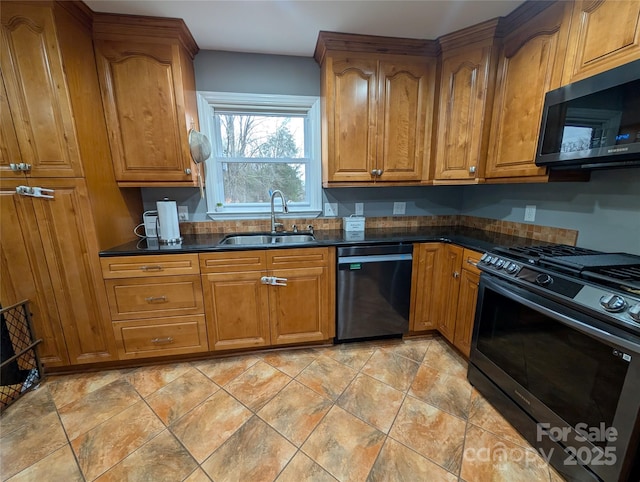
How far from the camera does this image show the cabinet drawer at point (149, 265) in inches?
67.0

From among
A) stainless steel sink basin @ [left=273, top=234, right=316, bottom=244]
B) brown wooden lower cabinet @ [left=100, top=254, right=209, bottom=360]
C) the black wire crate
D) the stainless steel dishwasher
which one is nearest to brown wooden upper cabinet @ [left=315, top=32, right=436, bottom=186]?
stainless steel sink basin @ [left=273, top=234, right=316, bottom=244]

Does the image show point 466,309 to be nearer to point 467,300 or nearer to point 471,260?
point 467,300

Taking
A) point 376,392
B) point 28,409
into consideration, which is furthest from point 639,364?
point 28,409

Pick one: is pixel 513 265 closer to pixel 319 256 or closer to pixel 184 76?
pixel 319 256

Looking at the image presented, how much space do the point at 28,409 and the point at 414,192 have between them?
321cm

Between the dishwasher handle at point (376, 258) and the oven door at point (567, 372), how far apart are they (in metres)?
0.55

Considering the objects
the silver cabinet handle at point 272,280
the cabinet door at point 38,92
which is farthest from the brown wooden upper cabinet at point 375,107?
the cabinet door at point 38,92

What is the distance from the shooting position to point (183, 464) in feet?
4.06

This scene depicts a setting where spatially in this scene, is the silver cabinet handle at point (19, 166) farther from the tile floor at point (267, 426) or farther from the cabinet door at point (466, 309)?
the cabinet door at point (466, 309)

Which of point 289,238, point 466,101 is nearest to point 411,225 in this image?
point 466,101

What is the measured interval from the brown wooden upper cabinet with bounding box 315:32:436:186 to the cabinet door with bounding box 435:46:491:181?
0.37ft

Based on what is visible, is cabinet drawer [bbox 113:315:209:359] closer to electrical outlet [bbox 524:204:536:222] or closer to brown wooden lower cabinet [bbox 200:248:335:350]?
brown wooden lower cabinet [bbox 200:248:335:350]

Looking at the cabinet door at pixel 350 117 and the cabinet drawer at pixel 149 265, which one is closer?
the cabinet drawer at pixel 149 265

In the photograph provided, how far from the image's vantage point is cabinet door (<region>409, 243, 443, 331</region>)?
6.64 ft
